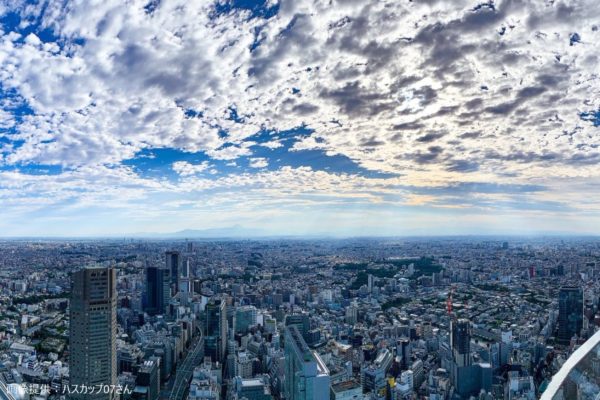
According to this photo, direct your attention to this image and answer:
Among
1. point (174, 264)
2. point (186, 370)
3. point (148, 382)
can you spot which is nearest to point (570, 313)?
point (186, 370)

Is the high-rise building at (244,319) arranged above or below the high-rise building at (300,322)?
below

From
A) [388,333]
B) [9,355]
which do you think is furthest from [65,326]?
[388,333]

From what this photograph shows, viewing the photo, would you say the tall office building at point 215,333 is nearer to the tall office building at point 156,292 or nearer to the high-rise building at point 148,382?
the high-rise building at point 148,382

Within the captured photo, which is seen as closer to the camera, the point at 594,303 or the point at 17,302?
the point at 594,303

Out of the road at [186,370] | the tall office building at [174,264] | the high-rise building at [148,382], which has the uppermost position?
the tall office building at [174,264]

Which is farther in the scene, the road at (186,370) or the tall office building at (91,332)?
the road at (186,370)

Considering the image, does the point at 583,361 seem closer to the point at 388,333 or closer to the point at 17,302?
the point at 388,333

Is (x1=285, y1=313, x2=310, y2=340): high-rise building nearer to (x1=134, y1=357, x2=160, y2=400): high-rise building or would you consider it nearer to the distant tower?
(x1=134, y1=357, x2=160, y2=400): high-rise building

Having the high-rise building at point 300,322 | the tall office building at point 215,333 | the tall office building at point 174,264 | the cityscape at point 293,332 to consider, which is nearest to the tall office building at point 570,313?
the cityscape at point 293,332
